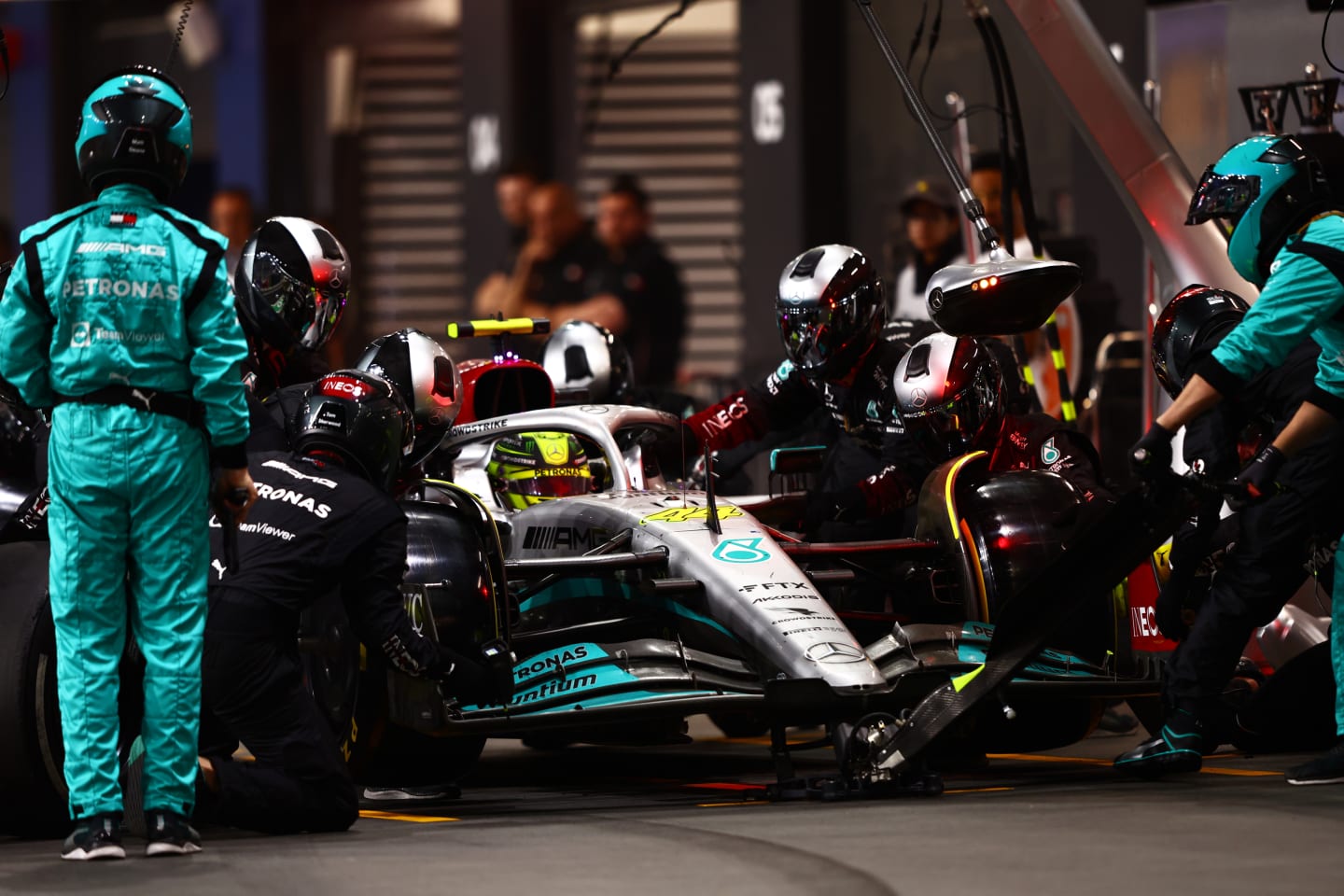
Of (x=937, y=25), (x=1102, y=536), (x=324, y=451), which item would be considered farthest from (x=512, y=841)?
(x=937, y=25)

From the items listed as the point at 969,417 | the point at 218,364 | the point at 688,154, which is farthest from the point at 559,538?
the point at 688,154

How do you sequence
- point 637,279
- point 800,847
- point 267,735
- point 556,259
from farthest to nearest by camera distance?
point 556,259
point 637,279
point 267,735
point 800,847

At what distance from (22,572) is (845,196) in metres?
12.2

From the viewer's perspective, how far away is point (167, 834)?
21.2 ft

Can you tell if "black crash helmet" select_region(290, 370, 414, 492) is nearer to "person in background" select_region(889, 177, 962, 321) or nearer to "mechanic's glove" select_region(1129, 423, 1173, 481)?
"mechanic's glove" select_region(1129, 423, 1173, 481)

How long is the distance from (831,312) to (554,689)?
242cm

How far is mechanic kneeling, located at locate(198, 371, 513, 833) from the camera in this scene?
6996 mm

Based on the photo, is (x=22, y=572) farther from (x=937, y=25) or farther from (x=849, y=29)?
(x=849, y=29)

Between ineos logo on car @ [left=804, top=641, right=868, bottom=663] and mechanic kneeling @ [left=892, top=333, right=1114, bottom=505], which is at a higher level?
mechanic kneeling @ [left=892, top=333, right=1114, bottom=505]

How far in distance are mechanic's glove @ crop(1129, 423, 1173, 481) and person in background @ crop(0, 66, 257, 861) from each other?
9.15 feet

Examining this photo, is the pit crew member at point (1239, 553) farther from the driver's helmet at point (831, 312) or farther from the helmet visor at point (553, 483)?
the helmet visor at point (553, 483)

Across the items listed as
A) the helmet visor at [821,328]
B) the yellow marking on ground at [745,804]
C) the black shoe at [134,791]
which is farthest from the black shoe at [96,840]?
the helmet visor at [821,328]

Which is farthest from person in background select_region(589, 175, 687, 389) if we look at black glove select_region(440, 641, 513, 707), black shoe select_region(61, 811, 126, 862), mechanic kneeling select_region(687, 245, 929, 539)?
black shoe select_region(61, 811, 126, 862)

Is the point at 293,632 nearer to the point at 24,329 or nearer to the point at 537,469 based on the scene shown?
the point at 24,329
